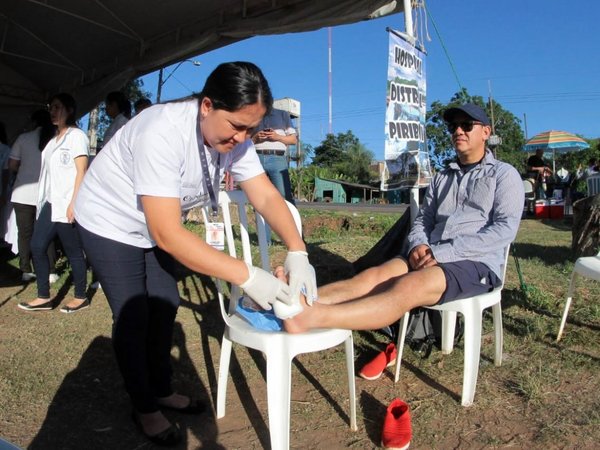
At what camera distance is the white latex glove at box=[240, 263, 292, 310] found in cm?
158

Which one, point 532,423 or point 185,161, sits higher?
point 185,161

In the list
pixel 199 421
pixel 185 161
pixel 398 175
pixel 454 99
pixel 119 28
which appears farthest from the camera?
pixel 454 99

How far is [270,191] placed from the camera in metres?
1.99

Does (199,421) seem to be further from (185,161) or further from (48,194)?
(48,194)

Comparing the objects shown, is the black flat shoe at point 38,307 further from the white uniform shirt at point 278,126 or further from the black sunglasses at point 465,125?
the black sunglasses at point 465,125

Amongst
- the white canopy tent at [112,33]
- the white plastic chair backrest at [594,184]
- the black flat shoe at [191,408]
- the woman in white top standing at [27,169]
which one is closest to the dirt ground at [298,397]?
the black flat shoe at [191,408]

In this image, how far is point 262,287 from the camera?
5.23 feet

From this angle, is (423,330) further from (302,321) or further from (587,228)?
(587,228)

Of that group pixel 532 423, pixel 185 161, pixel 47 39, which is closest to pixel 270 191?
pixel 185 161

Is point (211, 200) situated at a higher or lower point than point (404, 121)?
lower

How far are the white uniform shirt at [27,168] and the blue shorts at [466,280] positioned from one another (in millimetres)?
3442

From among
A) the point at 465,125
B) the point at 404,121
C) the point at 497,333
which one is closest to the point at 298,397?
the point at 497,333

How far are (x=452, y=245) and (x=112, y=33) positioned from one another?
4.83 meters

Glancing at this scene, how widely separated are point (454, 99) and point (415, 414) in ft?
103
